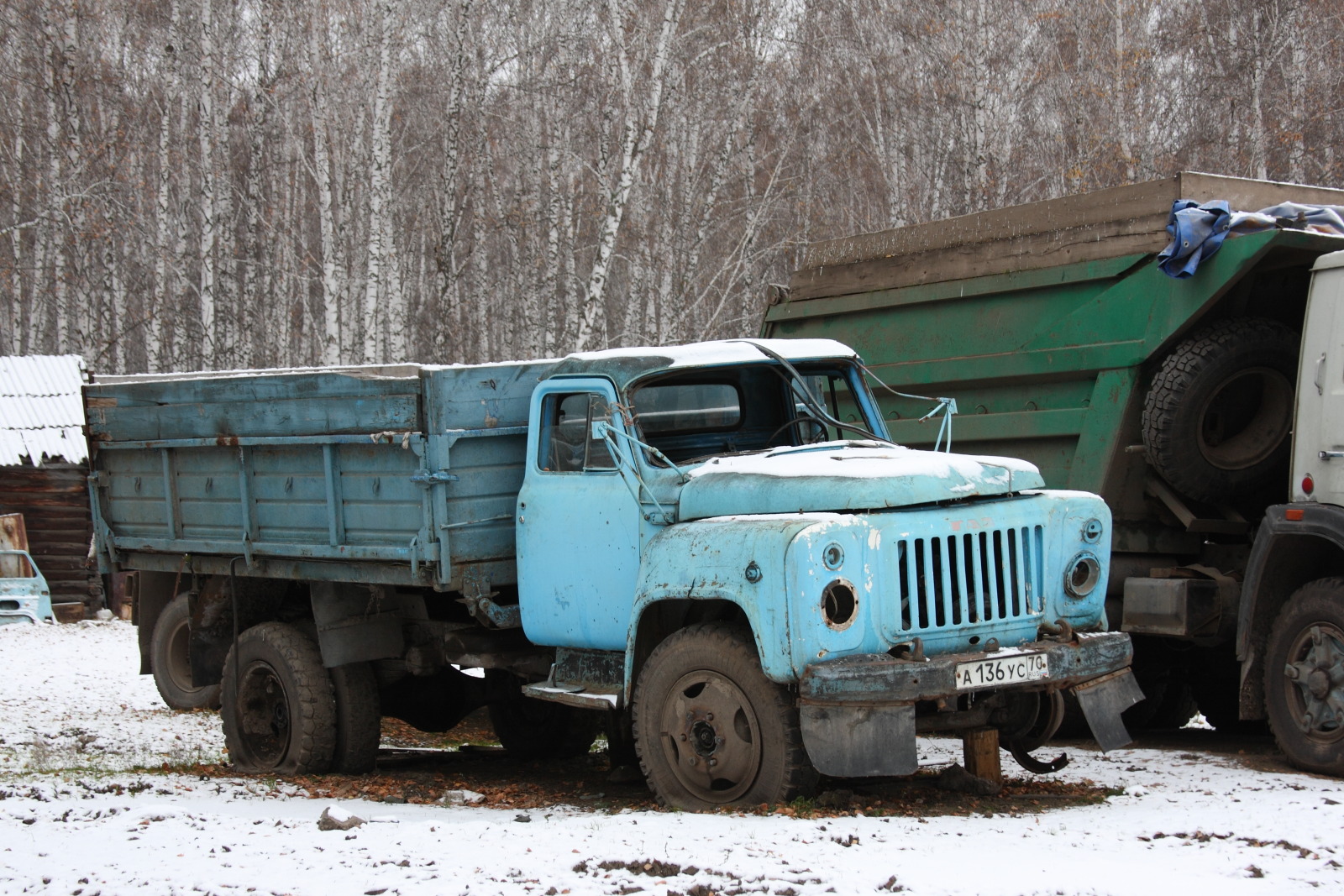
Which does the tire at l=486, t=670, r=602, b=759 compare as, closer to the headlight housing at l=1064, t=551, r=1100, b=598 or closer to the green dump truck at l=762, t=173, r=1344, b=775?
the green dump truck at l=762, t=173, r=1344, b=775

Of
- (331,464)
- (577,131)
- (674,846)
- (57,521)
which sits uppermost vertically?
(577,131)

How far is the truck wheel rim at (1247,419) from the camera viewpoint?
7527 mm

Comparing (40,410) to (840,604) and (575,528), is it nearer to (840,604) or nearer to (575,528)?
(575,528)

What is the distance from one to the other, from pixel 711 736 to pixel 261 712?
3.59 meters

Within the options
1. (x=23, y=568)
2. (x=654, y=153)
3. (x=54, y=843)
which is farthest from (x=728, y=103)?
(x=54, y=843)

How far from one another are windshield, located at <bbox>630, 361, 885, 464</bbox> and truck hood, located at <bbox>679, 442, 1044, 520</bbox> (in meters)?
0.42

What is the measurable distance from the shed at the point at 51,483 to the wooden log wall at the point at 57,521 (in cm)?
1

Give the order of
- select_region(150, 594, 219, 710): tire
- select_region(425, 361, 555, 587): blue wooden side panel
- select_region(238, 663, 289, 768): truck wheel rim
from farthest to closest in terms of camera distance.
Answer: select_region(150, 594, 219, 710): tire → select_region(238, 663, 289, 768): truck wheel rim → select_region(425, 361, 555, 587): blue wooden side panel

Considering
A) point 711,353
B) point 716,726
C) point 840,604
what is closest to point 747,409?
point 711,353

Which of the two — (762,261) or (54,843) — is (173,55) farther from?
(54,843)

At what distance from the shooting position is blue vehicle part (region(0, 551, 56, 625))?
17156mm

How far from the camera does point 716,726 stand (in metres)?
5.83

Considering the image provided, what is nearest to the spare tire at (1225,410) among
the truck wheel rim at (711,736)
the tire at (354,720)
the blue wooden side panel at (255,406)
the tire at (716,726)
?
the tire at (716,726)

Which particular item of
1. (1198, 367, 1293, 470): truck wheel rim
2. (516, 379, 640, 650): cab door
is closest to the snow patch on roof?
(516, 379, 640, 650): cab door
